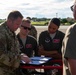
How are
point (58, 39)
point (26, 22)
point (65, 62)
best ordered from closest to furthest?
point (65, 62)
point (26, 22)
point (58, 39)

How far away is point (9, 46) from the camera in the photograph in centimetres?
375

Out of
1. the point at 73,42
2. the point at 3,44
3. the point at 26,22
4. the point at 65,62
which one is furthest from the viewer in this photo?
the point at 26,22

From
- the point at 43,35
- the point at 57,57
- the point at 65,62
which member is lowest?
the point at 57,57

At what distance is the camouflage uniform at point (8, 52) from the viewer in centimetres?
366

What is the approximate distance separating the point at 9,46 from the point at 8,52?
0.31 feet

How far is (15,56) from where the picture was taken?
379cm

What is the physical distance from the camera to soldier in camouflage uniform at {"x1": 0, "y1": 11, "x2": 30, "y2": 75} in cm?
367

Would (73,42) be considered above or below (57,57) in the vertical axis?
above

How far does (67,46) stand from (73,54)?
0.08 metres

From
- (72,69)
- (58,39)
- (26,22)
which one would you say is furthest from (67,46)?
(58,39)

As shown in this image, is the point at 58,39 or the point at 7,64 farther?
the point at 58,39

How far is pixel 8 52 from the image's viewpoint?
3.72 metres

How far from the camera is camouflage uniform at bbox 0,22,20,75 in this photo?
3.66 m

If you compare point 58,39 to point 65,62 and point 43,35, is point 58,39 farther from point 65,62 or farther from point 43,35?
point 65,62
